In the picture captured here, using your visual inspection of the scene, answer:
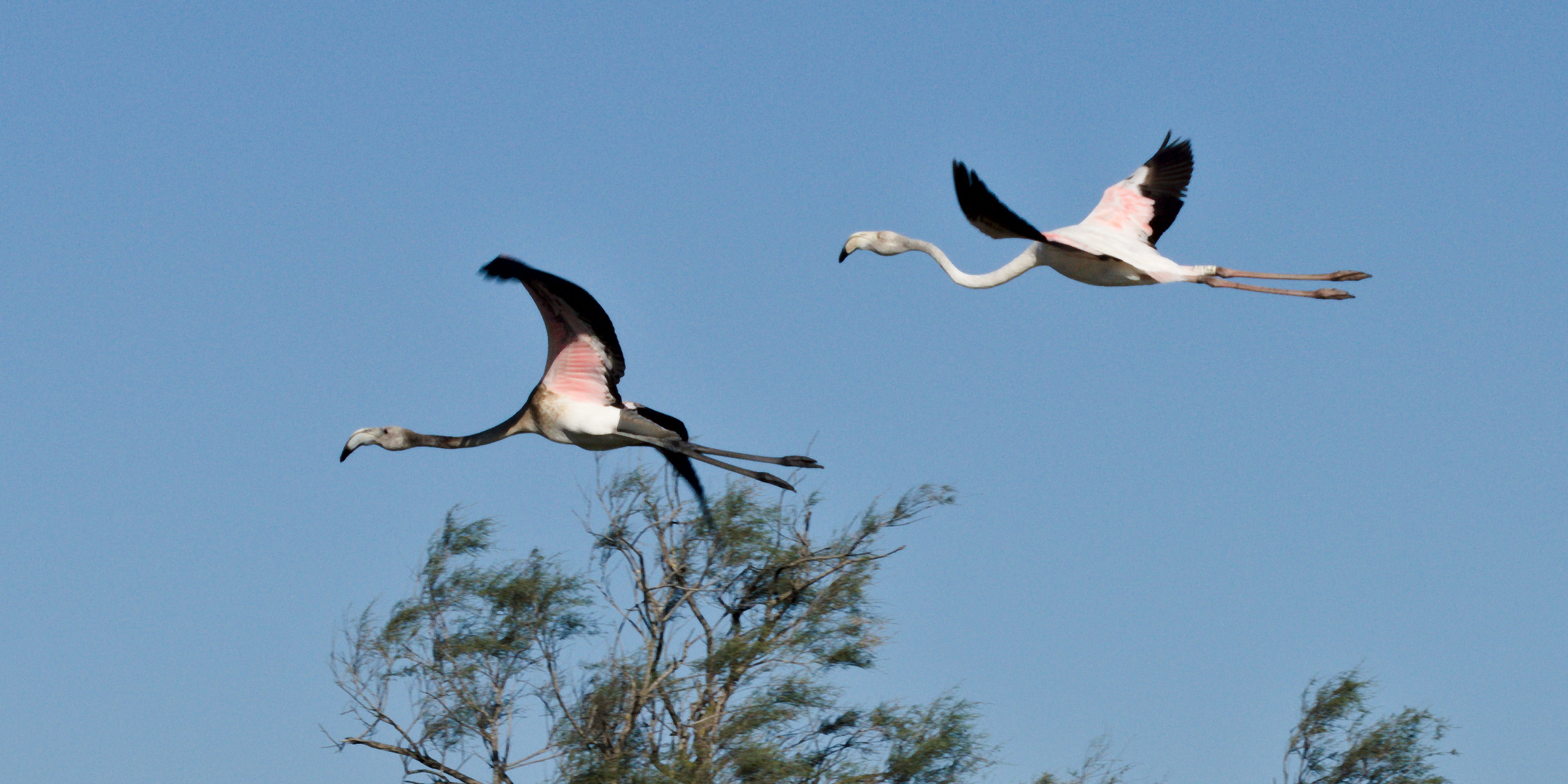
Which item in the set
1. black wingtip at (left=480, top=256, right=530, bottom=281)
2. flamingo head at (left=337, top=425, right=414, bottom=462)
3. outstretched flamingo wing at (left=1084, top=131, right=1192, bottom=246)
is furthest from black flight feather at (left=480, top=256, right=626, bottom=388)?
outstretched flamingo wing at (left=1084, top=131, right=1192, bottom=246)

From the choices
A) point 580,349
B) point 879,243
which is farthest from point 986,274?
point 580,349

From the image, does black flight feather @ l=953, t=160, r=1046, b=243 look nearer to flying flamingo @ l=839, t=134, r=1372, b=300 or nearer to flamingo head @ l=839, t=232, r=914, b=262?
flying flamingo @ l=839, t=134, r=1372, b=300

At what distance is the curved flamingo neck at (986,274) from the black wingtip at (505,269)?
3.83 meters

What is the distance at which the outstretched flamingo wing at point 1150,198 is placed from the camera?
47.7 ft

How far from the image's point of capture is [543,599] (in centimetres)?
2019

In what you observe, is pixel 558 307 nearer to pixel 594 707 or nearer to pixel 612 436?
pixel 612 436

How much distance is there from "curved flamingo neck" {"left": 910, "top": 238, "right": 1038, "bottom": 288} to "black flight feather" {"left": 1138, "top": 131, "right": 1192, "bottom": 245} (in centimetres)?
141

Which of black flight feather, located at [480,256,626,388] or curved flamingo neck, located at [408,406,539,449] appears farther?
curved flamingo neck, located at [408,406,539,449]

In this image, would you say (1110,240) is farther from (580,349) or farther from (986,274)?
(580,349)

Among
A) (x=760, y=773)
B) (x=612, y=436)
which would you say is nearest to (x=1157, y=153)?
(x=612, y=436)

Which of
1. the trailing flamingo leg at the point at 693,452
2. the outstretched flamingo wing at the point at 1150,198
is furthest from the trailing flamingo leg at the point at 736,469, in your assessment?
the outstretched flamingo wing at the point at 1150,198

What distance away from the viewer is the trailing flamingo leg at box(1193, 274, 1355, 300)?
13.1 m

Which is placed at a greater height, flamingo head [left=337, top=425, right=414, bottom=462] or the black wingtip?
flamingo head [left=337, top=425, right=414, bottom=462]

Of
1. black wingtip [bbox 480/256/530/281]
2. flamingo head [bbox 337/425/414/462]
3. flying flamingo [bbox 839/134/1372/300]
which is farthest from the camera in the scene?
flamingo head [bbox 337/425/414/462]
